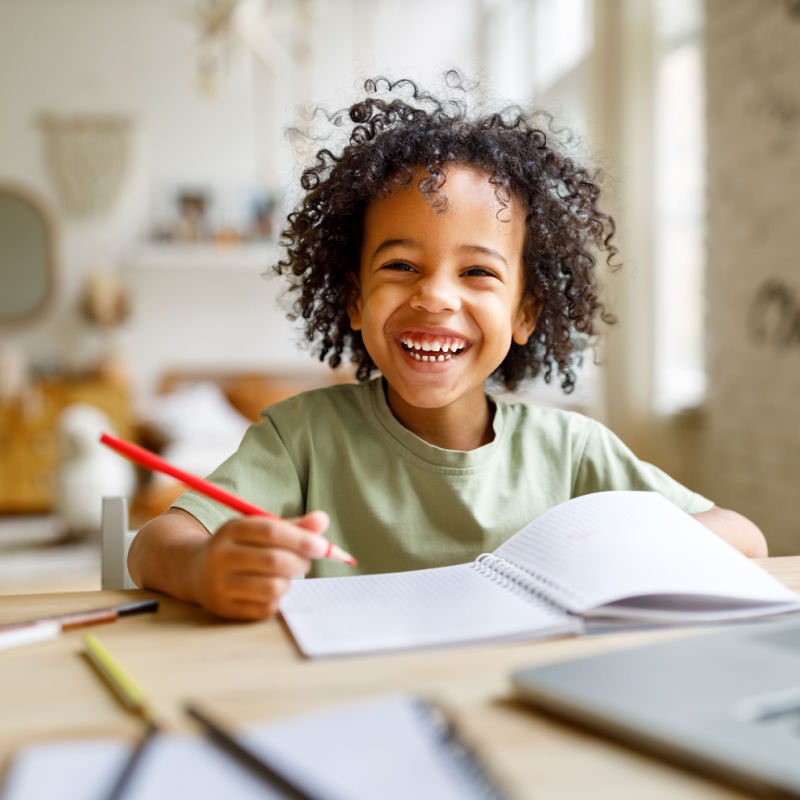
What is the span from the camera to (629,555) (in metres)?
0.65

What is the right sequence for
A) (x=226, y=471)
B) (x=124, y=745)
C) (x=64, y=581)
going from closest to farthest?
(x=124, y=745)
(x=226, y=471)
(x=64, y=581)

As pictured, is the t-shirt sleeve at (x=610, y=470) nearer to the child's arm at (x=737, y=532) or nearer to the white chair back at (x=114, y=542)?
the child's arm at (x=737, y=532)

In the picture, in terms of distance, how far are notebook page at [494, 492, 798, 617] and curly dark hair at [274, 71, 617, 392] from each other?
1.23 ft

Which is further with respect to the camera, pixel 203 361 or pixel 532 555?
pixel 203 361

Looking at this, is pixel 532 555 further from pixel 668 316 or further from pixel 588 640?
pixel 668 316

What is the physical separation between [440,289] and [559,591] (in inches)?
15.3

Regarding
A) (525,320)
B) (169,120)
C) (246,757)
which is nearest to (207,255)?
(169,120)

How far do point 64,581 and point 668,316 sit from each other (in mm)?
2357

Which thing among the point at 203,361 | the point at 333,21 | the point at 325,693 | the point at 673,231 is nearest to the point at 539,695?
the point at 325,693

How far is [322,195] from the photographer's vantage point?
110cm

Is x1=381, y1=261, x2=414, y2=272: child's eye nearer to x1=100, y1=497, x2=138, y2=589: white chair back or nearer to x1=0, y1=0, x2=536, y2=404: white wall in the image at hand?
x1=100, y1=497, x2=138, y2=589: white chair back

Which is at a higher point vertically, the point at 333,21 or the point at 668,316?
the point at 333,21

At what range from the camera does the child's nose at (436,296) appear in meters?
0.92

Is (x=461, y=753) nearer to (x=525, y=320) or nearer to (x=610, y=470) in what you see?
(x=610, y=470)
